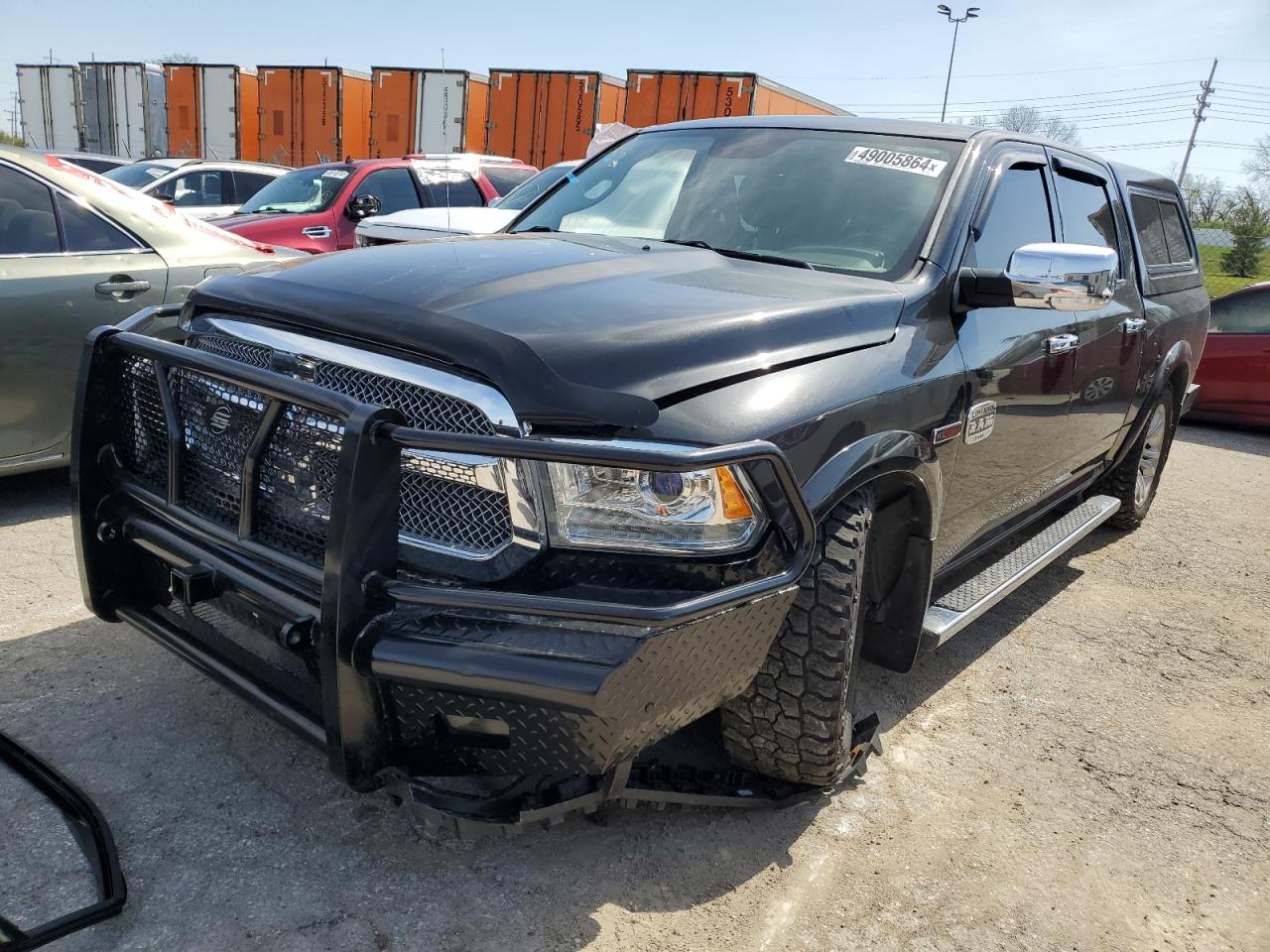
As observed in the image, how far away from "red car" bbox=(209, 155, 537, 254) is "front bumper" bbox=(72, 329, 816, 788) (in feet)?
24.2

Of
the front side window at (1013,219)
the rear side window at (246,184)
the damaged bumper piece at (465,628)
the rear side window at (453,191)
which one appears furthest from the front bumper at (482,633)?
the rear side window at (246,184)

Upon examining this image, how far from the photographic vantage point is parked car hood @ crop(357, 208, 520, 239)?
4.96 metres

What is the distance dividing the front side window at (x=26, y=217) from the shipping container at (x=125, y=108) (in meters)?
22.1

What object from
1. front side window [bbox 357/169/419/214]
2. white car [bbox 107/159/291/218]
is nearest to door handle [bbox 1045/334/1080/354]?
front side window [bbox 357/169/419/214]

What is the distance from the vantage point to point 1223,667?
4008 mm

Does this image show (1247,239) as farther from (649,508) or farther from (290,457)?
(290,457)

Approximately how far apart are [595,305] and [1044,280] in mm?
1310

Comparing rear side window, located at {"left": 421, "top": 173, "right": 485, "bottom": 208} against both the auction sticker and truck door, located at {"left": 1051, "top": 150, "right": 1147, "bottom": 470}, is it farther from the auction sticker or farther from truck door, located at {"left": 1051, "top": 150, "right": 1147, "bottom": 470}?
the auction sticker

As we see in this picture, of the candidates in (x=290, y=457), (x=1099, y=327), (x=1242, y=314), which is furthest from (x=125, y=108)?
(x=290, y=457)

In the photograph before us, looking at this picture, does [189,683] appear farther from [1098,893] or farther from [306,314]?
[1098,893]

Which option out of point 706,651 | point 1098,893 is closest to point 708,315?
point 706,651

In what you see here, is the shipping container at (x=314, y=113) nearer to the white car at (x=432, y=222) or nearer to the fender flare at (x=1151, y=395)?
the white car at (x=432, y=222)

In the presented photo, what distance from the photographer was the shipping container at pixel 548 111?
62.2 feet

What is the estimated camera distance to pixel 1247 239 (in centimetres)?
2689
